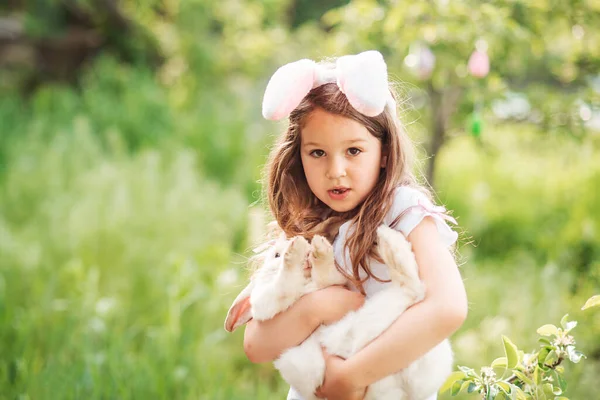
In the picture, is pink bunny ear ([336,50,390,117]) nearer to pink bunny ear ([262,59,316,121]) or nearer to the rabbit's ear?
pink bunny ear ([262,59,316,121])

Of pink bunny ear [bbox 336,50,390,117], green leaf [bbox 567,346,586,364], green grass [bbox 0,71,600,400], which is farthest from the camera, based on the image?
green grass [bbox 0,71,600,400]

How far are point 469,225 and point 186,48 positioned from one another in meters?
4.67

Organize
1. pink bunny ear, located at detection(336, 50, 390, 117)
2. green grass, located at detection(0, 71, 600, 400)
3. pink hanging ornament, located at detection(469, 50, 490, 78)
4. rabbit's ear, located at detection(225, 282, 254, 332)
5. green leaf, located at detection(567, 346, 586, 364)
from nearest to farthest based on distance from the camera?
green leaf, located at detection(567, 346, 586, 364) → pink bunny ear, located at detection(336, 50, 390, 117) → rabbit's ear, located at detection(225, 282, 254, 332) → green grass, located at detection(0, 71, 600, 400) → pink hanging ornament, located at detection(469, 50, 490, 78)

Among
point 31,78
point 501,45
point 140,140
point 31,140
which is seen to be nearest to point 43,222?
point 31,140

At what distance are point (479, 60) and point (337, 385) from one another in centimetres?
203

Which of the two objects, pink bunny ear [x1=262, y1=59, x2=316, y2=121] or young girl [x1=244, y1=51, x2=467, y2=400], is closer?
young girl [x1=244, y1=51, x2=467, y2=400]

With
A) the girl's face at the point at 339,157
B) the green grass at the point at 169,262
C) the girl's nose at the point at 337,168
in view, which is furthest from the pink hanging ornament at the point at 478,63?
the girl's nose at the point at 337,168

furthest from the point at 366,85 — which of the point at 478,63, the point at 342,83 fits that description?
the point at 478,63

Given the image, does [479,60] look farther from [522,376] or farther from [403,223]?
[522,376]

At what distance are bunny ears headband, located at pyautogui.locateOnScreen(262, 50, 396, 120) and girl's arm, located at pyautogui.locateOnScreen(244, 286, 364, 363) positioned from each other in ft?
1.38

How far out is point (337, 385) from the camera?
4.66 feet

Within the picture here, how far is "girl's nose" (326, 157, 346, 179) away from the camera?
1.48 metres

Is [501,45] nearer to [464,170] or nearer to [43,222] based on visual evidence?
[43,222]

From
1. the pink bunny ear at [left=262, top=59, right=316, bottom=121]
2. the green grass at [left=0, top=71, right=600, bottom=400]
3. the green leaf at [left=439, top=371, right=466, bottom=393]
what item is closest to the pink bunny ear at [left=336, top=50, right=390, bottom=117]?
the pink bunny ear at [left=262, top=59, right=316, bottom=121]
